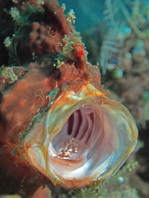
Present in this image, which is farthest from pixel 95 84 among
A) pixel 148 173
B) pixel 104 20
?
pixel 148 173

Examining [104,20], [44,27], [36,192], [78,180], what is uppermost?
[44,27]

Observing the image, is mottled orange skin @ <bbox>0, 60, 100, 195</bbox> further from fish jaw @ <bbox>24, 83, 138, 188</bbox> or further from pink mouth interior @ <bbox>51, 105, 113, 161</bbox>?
pink mouth interior @ <bbox>51, 105, 113, 161</bbox>

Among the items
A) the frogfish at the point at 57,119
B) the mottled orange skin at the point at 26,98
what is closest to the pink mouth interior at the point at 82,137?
the frogfish at the point at 57,119

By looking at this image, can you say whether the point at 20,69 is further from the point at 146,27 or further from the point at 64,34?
the point at 146,27

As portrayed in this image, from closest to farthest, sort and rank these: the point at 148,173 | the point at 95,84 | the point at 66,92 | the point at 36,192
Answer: the point at 66,92, the point at 95,84, the point at 36,192, the point at 148,173

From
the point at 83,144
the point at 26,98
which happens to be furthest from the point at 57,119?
the point at 83,144

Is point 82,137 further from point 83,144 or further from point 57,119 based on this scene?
point 57,119

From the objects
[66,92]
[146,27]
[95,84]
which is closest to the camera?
[66,92]
